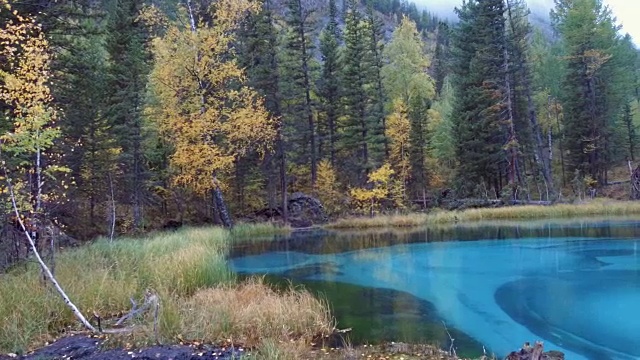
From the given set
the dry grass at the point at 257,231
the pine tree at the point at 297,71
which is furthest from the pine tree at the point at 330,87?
the dry grass at the point at 257,231

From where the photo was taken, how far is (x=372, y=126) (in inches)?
1128

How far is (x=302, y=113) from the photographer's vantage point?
27359 millimetres

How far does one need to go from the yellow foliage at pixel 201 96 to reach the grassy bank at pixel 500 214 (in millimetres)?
6829

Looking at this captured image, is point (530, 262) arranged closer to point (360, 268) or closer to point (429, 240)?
point (360, 268)

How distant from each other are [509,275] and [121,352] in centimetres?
810

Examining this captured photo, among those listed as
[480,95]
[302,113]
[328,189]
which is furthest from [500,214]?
[302,113]

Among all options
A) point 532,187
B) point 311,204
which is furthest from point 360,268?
point 532,187

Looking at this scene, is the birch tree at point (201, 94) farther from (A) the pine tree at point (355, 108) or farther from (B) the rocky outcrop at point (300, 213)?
(A) the pine tree at point (355, 108)

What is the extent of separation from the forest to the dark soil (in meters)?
7.23

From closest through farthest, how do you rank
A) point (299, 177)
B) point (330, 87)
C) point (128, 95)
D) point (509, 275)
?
point (509, 275)
point (128, 95)
point (330, 87)
point (299, 177)

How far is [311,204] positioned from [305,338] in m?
18.0

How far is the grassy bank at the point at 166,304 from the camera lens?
590cm

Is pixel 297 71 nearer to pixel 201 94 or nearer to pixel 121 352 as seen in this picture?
pixel 201 94

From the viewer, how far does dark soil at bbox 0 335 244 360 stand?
206 inches
